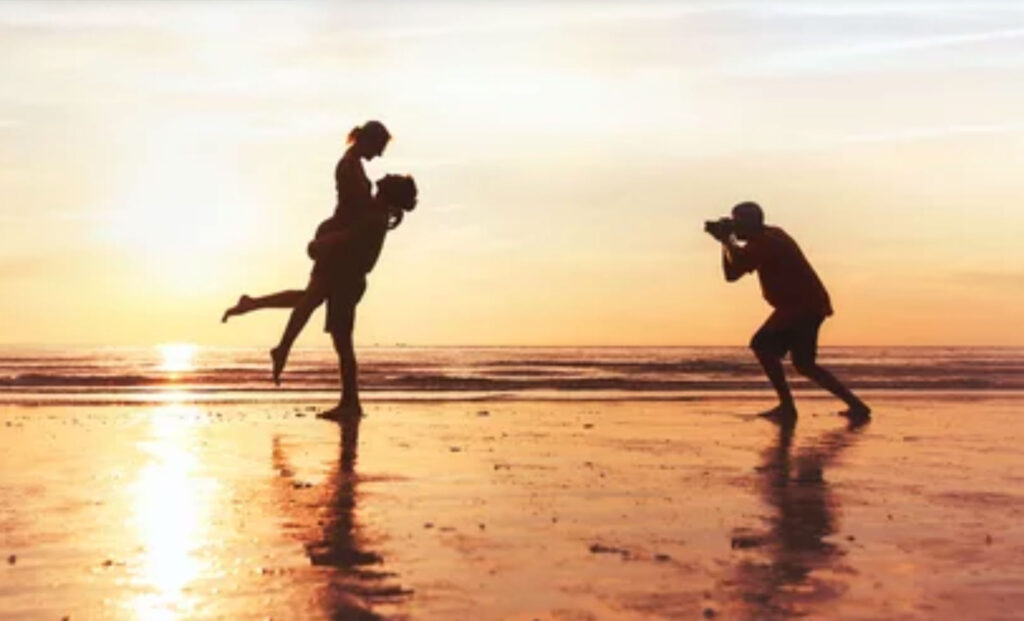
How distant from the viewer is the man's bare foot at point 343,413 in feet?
42.2

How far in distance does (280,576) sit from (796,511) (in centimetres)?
273

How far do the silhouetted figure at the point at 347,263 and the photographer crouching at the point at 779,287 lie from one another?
114 inches

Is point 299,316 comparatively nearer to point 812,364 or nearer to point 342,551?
point 812,364

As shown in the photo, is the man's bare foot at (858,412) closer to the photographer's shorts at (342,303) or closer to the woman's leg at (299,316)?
the photographer's shorts at (342,303)

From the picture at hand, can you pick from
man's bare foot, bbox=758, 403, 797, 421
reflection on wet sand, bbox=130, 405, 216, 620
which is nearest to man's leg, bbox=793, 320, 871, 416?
man's bare foot, bbox=758, 403, 797, 421

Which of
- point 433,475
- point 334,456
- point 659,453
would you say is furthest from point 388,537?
point 659,453

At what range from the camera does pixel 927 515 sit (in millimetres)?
6680

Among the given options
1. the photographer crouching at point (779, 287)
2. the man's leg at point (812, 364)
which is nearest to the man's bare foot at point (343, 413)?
the photographer crouching at point (779, 287)

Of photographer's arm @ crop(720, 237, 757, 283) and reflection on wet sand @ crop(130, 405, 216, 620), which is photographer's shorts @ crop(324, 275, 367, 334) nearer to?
reflection on wet sand @ crop(130, 405, 216, 620)

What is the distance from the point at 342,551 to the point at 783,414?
→ 335 inches

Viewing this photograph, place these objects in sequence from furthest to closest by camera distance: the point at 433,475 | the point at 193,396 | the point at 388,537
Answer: the point at 193,396 → the point at 433,475 → the point at 388,537

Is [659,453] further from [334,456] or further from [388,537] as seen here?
[388,537]

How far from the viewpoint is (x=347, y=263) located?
12742mm

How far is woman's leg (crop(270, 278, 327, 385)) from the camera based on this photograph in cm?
1288
